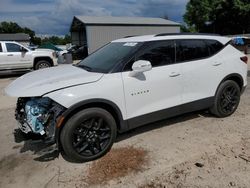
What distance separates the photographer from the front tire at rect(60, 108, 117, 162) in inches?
145

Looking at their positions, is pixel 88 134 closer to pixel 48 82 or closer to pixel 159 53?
pixel 48 82

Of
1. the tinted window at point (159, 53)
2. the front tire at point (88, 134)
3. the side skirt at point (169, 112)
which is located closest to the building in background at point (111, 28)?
the side skirt at point (169, 112)

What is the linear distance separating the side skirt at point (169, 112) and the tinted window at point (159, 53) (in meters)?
0.79

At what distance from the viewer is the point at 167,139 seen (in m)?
4.58

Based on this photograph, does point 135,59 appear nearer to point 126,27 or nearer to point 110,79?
point 110,79

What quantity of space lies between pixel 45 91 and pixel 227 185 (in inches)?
100

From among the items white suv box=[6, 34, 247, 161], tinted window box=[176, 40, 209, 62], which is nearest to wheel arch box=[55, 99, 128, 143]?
white suv box=[6, 34, 247, 161]

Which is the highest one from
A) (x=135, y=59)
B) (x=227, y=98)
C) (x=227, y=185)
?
(x=135, y=59)

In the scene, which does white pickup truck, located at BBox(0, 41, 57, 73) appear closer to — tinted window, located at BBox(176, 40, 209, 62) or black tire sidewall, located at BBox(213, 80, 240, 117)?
tinted window, located at BBox(176, 40, 209, 62)

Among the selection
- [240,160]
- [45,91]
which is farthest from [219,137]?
[45,91]

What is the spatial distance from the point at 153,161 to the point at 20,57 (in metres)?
11.6

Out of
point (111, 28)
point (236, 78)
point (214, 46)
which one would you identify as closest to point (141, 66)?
point (214, 46)

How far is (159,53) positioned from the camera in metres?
4.56

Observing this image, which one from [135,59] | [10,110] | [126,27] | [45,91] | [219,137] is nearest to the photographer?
[45,91]
